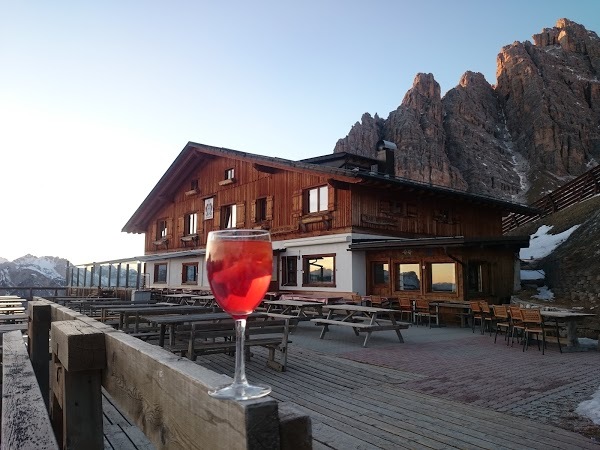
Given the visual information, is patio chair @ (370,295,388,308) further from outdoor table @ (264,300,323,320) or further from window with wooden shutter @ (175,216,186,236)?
window with wooden shutter @ (175,216,186,236)

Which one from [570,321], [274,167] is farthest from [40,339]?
[274,167]

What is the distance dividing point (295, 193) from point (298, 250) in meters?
2.54

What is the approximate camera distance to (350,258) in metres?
17.1

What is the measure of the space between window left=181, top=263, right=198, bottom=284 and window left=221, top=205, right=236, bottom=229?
3354 millimetres

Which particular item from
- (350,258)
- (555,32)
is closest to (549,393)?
(350,258)

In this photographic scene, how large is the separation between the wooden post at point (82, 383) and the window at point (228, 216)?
21545mm

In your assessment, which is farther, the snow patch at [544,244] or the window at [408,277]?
the snow patch at [544,244]

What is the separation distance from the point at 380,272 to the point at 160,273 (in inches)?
691

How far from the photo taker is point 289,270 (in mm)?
20328

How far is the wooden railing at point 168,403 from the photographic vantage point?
869mm

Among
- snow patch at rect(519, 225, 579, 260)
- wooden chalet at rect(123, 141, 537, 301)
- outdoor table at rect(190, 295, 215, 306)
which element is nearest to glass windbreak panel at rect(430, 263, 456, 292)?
wooden chalet at rect(123, 141, 537, 301)

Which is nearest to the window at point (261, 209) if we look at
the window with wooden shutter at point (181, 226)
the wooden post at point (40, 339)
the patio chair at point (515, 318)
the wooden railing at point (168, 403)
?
the window with wooden shutter at point (181, 226)

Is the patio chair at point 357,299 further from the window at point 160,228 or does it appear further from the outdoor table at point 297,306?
the window at point 160,228

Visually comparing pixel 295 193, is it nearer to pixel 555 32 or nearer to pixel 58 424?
pixel 58 424
